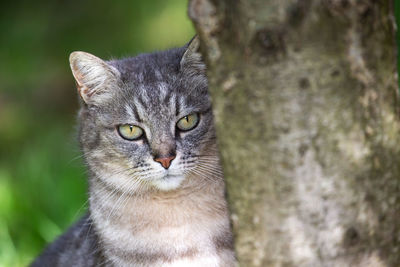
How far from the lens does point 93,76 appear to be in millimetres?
2705

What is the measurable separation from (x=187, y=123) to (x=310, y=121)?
3.65ft

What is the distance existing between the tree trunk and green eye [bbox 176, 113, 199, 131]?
3.03ft

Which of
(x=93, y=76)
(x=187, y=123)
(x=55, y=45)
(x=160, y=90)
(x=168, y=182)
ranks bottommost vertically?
(x=168, y=182)

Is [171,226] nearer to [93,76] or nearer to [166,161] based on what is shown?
[166,161]

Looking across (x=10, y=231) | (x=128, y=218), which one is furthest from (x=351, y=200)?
(x=10, y=231)

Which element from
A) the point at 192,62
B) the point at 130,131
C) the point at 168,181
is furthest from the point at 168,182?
the point at 192,62

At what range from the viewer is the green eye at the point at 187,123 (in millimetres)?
2531

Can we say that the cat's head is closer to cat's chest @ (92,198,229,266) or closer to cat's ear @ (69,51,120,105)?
cat's ear @ (69,51,120,105)

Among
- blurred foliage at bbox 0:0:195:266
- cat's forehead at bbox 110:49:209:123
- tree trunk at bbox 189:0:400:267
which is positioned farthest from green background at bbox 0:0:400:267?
tree trunk at bbox 189:0:400:267

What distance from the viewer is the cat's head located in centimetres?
247

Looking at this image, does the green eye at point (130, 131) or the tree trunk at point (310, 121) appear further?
the green eye at point (130, 131)

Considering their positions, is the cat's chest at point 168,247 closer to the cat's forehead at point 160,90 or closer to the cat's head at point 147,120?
the cat's head at point 147,120

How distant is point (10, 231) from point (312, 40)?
321 cm

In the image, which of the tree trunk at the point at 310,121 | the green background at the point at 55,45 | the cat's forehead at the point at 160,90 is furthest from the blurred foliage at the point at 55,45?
the tree trunk at the point at 310,121
